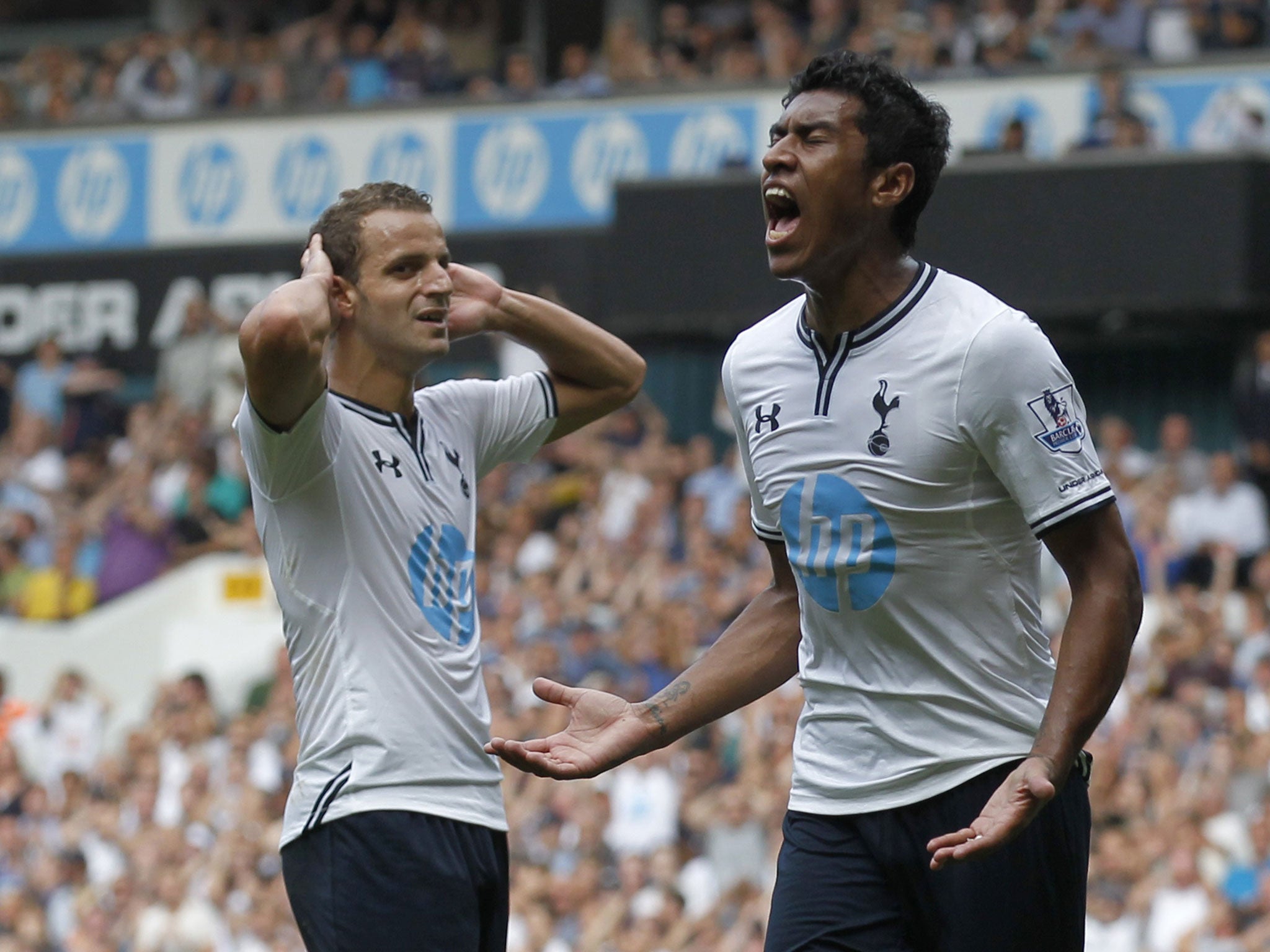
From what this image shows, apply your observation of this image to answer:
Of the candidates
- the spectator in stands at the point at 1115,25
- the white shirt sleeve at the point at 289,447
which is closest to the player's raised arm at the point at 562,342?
the white shirt sleeve at the point at 289,447

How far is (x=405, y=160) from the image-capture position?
1962 centimetres

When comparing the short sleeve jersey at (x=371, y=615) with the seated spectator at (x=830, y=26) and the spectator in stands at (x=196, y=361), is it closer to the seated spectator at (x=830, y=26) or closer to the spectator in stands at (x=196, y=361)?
the seated spectator at (x=830, y=26)

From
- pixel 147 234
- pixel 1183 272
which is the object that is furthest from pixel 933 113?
pixel 147 234

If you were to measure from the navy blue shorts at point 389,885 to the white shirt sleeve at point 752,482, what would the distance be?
3.33 feet

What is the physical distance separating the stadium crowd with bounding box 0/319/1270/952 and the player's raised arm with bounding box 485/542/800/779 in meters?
4.30

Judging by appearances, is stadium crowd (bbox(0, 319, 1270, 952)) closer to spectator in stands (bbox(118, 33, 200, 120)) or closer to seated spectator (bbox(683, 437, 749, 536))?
seated spectator (bbox(683, 437, 749, 536))

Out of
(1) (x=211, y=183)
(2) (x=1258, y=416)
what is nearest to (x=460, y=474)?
(2) (x=1258, y=416)

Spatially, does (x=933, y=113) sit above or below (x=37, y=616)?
above

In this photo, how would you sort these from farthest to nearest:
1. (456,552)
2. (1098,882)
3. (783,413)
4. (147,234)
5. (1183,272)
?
(147,234) < (1183,272) < (1098,882) < (456,552) < (783,413)

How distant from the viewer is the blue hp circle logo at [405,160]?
766 inches

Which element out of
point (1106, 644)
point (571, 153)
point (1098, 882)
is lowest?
point (1098, 882)

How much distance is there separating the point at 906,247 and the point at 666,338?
1275 centimetres

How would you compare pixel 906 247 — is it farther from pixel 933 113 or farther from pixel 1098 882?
pixel 1098 882

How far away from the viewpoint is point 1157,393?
16.3 meters
